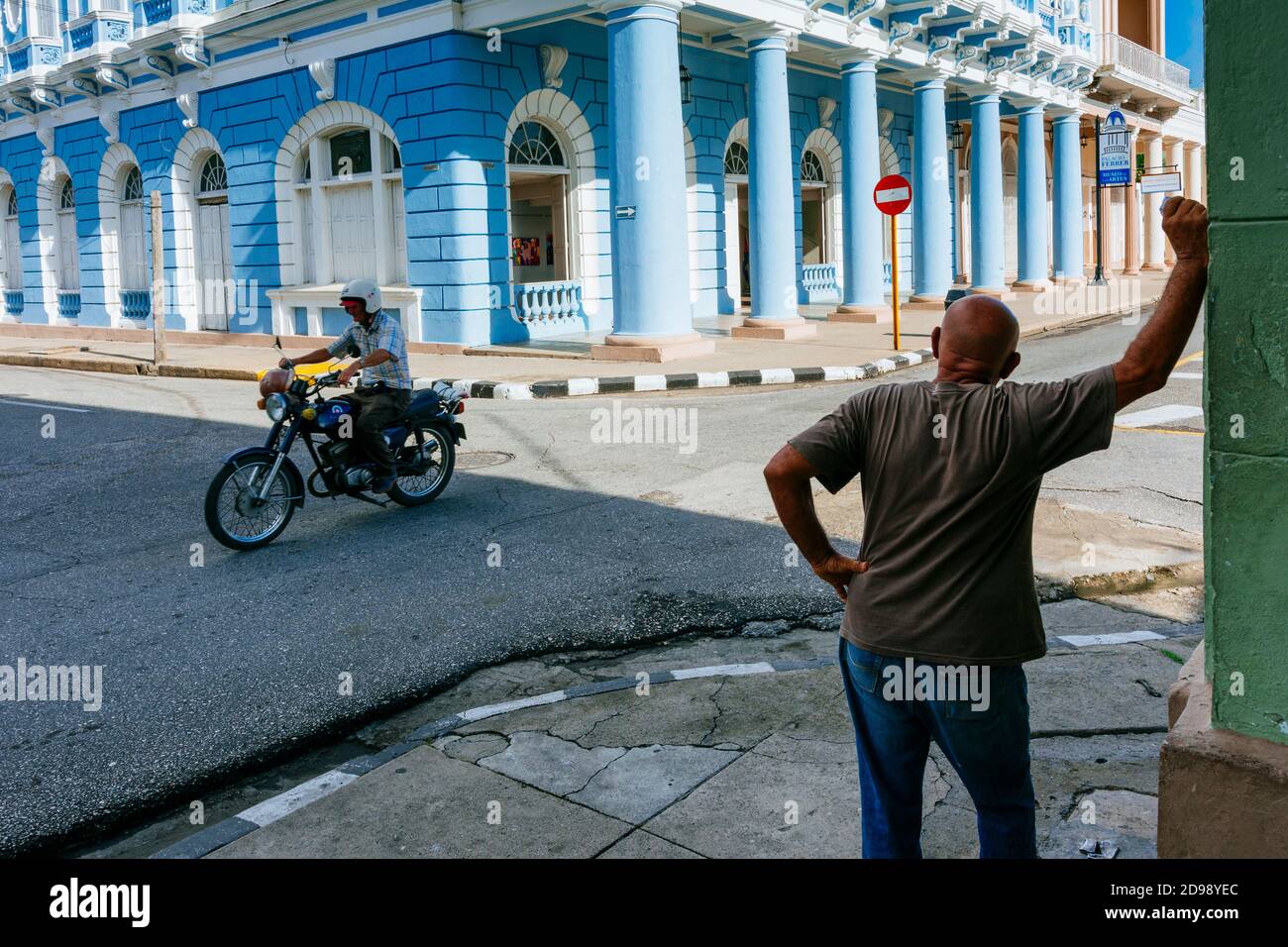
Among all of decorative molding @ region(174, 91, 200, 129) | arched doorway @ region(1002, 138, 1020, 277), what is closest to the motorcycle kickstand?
decorative molding @ region(174, 91, 200, 129)

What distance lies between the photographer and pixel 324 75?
18.8 m

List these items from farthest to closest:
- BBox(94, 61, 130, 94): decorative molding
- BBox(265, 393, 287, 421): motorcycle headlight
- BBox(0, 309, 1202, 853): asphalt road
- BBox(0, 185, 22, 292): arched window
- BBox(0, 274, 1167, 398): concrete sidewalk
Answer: BBox(0, 185, 22, 292): arched window → BBox(94, 61, 130, 94): decorative molding → BBox(0, 274, 1167, 398): concrete sidewalk → BBox(265, 393, 287, 421): motorcycle headlight → BBox(0, 309, 1202, 853): asphalt road

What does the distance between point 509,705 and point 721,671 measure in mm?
898

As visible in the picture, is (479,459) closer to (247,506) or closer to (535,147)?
(247,506)

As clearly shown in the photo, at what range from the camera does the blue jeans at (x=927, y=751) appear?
8.63ft

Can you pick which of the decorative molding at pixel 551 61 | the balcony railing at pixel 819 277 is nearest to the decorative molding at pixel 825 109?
the balcony railing at pixel 819 277

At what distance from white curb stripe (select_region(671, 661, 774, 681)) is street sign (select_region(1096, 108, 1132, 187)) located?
26847 millimetres

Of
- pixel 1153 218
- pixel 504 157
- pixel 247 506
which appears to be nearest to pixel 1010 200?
pixel 1153 218

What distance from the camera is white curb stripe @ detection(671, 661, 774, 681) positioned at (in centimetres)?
495

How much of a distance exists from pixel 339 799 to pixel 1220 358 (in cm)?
280

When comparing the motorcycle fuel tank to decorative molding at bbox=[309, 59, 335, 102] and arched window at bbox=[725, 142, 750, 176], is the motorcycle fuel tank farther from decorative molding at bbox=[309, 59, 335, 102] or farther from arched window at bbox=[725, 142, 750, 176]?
arched window at bbox=[725, 142, 750, 176]

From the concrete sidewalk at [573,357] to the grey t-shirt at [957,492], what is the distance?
11.4m

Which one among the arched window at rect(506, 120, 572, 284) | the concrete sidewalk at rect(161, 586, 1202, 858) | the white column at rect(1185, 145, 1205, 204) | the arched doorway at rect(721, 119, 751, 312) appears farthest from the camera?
the white column at rect(1185, 145, 1205, 204)
